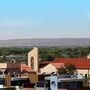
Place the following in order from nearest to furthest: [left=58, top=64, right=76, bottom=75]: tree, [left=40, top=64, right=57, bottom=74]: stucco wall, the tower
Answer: [left=58, top=64, right=76, bottom=75]: tree, the tower, [left=40, top=64, right=57, bottom=74]: stucco wall

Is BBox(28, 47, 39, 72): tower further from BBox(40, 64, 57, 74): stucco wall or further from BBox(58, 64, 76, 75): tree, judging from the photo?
BBox(40, 64, 57, 74): stucco wall

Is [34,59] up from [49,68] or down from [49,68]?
up

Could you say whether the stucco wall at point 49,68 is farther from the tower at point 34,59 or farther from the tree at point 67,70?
the tower at point 34,59

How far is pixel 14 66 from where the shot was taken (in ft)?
375

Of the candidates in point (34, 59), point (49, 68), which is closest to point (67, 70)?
Result: point (34, 59)

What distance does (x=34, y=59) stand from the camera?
364 feet

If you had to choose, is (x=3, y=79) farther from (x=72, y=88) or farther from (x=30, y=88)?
(x=72, y=88)

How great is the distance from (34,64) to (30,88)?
46.5m

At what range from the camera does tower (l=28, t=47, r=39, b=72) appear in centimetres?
10950

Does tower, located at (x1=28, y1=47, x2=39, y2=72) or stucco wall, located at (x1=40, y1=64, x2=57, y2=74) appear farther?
stucco wall, located at (x1=40, y1=64, x2=57, y2=74)

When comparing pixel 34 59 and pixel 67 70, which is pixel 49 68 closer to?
pixel 34 59

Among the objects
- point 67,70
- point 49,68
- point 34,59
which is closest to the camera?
point 67,70

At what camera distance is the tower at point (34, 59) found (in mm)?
109500

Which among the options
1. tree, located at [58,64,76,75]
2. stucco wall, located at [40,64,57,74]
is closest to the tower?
tree, located at [58,64,76,75]
